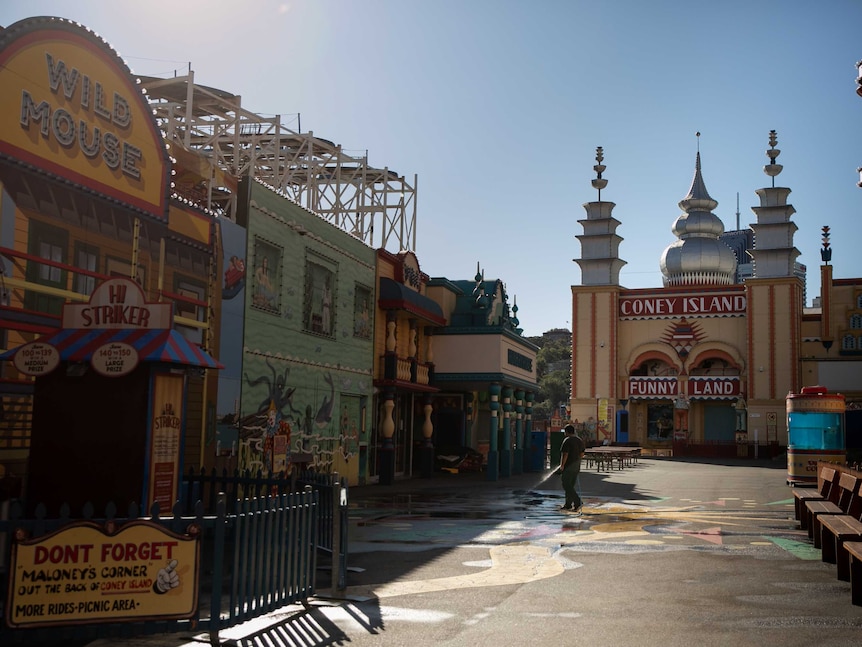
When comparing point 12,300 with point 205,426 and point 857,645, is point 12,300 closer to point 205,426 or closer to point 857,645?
point 205,426

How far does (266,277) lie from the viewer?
69.3 ft

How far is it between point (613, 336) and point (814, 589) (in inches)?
2243

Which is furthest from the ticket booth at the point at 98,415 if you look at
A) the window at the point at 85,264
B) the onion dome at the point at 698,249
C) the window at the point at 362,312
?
the onion dome at the point at 698,249

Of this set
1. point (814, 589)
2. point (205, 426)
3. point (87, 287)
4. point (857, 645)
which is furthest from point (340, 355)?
point (857, 645)

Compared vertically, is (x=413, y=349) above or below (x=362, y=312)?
below

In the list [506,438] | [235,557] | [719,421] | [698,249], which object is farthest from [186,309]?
[698,249]

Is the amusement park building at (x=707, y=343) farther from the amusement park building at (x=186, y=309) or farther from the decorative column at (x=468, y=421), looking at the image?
the amusement park building at (x=186, y=309)

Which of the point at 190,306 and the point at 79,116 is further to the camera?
the point at 190,306

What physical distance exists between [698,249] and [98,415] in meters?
66.1

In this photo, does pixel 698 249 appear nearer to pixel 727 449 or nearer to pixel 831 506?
pixel 727 449

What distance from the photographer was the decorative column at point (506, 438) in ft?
107

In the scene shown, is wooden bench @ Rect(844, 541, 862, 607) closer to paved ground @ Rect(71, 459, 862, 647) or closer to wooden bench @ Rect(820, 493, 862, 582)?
A: paved ground @ Rect(71, 459, 862, 647)

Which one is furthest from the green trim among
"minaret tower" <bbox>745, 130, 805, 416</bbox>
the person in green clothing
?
"minaret tower" <bbox>745, 130, 805, 416</bbox>

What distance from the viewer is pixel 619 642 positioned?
7.62 meters
